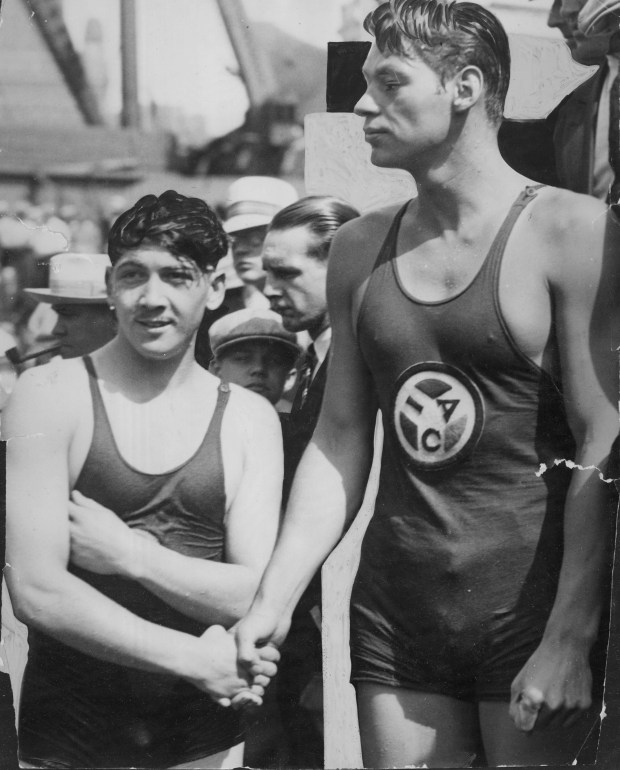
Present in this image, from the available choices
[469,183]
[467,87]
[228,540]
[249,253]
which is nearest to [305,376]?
[249,253]

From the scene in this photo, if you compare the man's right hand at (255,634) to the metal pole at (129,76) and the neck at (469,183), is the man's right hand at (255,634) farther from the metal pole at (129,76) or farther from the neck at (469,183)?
the metal pole at (129,76)

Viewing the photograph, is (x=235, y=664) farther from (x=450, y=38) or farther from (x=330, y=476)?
(x=450, y=38)

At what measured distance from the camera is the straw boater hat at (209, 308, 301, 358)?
3.41m

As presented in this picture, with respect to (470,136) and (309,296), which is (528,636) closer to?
(309,296)

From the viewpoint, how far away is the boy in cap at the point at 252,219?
336 centimetres

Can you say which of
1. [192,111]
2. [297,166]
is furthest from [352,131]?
[192,111]

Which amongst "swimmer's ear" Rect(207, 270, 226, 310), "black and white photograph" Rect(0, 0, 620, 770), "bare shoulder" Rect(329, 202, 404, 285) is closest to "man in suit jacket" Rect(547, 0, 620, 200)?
"black and white photograph" Rect(0, 0, 620, 770)

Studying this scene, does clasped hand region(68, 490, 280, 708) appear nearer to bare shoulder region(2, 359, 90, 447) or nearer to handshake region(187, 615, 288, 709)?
handshake region(187, 615, 288, 709)

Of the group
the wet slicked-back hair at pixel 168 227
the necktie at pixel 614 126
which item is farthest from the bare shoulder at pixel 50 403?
the necktie at pixel 614 126

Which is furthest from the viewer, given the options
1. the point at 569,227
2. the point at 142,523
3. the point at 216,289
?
the point at 216,289

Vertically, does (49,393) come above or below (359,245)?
below

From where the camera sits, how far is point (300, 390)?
343 cm

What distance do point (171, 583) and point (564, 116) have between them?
6.41ft

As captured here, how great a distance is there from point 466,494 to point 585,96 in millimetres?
1339
